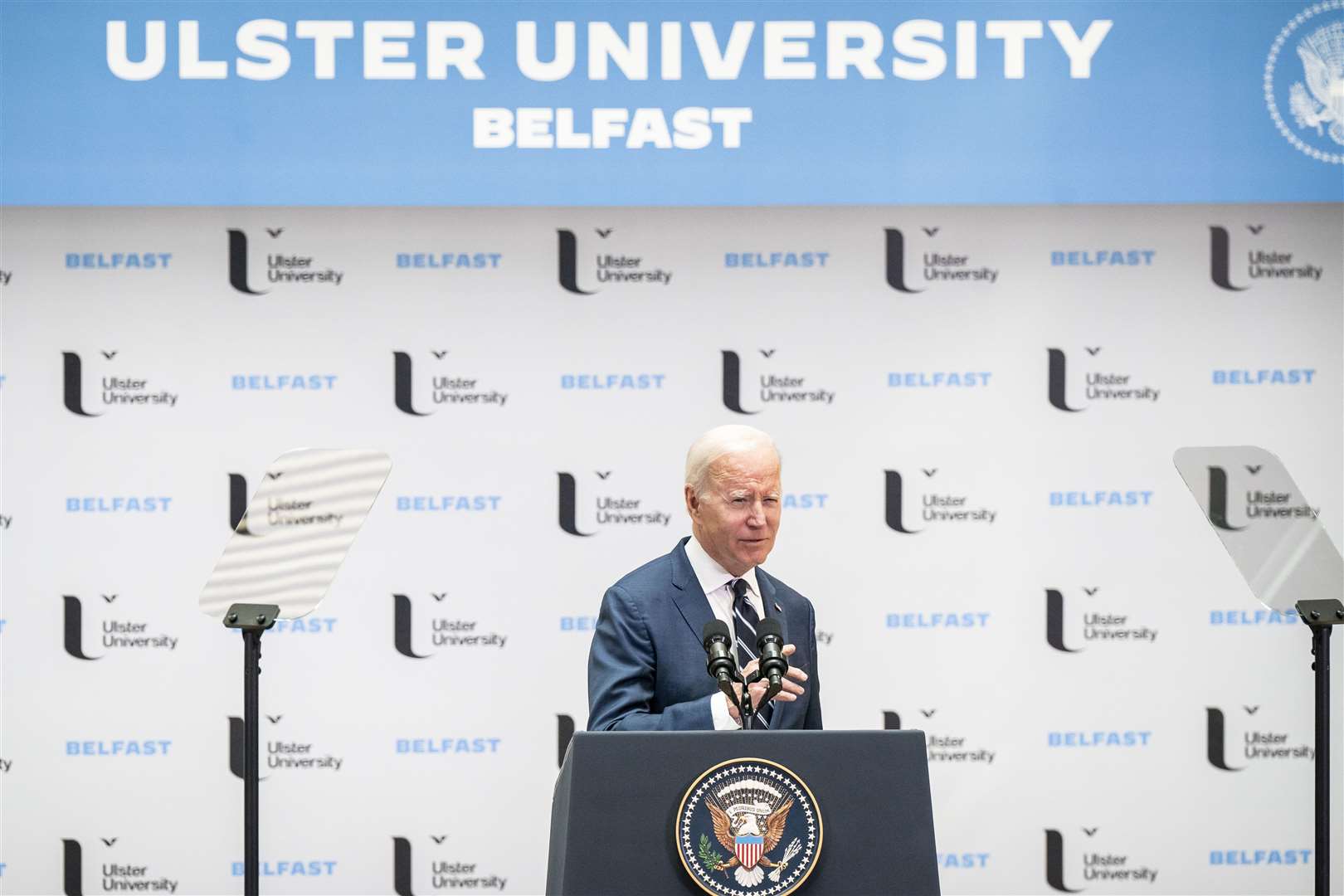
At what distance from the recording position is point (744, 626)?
2398 mm

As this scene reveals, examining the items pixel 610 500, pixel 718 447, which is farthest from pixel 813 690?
pixel 610 500

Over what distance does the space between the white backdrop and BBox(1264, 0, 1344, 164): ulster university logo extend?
0.34m

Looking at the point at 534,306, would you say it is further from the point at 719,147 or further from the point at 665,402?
the point at 719,147

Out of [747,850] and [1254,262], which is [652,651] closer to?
[747,850]

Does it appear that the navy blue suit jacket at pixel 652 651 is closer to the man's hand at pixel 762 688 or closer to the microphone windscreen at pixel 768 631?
the man's hand at pixel 762 688

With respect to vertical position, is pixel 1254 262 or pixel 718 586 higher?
pixel 1254 262

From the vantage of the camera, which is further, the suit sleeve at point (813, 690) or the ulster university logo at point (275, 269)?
the ulster university logo at point (275, 269)

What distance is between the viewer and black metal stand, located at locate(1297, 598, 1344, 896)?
8.13ft

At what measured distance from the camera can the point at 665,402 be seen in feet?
12.7

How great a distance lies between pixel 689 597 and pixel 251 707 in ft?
2.94

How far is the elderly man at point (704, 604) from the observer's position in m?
2.28

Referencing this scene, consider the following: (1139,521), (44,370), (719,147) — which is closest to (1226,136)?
(1139,521)

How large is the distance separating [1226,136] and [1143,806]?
2.03m

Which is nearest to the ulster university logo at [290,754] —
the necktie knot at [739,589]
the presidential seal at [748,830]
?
the necktie knot at [739,589]
